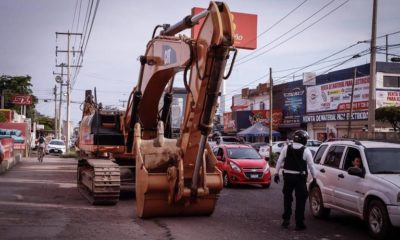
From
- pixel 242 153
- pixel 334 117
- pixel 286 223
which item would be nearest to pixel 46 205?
pixel 286 223

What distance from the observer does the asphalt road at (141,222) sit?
9.50 metres

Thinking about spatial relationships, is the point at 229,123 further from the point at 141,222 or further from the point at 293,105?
the point at 141,222

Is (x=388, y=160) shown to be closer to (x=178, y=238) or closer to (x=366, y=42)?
(x=178, y=238)

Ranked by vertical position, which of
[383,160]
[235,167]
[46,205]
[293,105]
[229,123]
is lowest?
[46,205]

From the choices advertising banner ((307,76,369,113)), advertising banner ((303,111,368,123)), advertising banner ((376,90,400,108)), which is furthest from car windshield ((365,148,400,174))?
→ advertising banner ((376,90,400,108))

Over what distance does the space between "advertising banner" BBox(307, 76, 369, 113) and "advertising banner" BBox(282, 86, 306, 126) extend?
1313 millimetres

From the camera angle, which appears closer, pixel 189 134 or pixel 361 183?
pixel 361 183

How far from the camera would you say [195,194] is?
1061cm

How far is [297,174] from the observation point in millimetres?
10148

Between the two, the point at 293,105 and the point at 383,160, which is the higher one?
the point at 293,105

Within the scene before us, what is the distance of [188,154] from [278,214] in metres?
2.89

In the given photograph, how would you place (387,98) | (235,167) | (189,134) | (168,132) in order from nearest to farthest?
(189,134)
(168,132)
(235,167)
(387,98)

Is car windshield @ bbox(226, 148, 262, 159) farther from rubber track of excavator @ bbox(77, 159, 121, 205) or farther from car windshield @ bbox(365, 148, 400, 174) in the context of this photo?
car windshield @ bbox(365, 148, 400, 174)

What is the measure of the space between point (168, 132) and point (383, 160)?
6.25 meters
